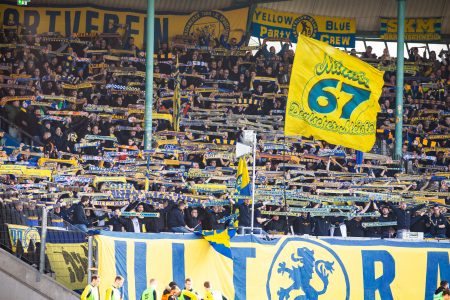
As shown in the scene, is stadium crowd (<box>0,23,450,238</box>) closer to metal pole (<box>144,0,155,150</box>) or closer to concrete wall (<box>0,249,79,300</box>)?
metal pole (<box>144,0,155,150</box>)

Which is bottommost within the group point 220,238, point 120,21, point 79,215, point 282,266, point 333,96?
point 282,266

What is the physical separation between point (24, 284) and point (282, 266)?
516 centimetres

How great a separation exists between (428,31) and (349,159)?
10925 mm

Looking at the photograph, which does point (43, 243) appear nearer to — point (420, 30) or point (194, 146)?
point (194, 146)

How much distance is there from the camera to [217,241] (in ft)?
68.2

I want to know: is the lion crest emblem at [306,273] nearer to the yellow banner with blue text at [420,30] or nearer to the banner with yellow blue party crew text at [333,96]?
the banner with yellow blue party crew text at [333,96]

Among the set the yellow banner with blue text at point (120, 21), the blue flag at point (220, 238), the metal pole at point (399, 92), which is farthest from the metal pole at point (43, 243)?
the yellow banner with blue text at point (120, 21)

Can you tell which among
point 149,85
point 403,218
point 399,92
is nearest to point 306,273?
point 403,218

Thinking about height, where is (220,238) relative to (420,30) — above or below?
below

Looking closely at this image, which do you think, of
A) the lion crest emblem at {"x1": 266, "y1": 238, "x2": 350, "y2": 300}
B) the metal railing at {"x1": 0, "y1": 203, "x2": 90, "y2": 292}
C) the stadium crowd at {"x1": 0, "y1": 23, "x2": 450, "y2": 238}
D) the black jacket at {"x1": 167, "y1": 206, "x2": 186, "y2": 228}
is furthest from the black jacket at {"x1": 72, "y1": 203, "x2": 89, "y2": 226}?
the lion crest emblem at {"x1": 266, "y1": 238, "x2": 350, "y2": 300}

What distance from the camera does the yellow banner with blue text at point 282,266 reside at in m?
20.5

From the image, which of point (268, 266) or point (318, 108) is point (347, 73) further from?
point (268, 266)

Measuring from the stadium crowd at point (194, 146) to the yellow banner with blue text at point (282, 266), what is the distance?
1.72 m

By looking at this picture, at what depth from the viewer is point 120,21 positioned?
3566 centimetres
